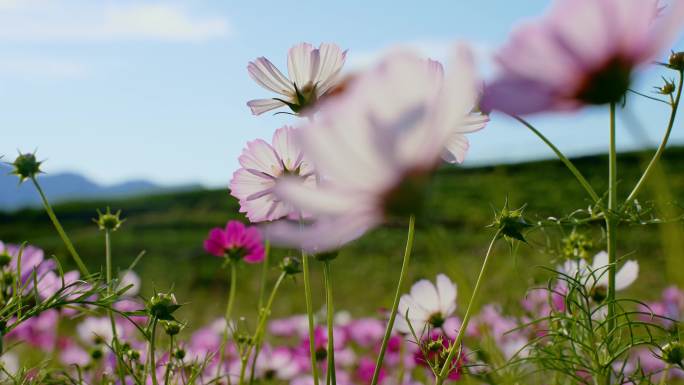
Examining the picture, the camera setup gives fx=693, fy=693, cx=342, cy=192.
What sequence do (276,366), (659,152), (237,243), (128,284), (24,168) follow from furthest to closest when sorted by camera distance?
(276,366)
(237,243)
(24,168)
(128,284)
(659,152)

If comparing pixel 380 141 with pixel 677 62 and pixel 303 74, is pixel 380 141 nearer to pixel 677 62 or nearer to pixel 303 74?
pixel 303 74

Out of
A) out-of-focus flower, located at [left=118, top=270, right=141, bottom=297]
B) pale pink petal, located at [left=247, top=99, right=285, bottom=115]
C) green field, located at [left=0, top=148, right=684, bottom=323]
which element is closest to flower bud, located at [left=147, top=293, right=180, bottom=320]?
out-of-focus flower, located at [left=118, top=270, right=141, bottom=297]

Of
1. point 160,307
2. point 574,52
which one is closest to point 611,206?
point 574,52

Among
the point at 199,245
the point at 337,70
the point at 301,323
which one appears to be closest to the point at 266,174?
the point at 337,70

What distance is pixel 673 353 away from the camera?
19.4 inches

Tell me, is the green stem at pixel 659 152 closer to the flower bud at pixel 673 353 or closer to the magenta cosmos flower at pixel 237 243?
the flower bud at pixel 673 353

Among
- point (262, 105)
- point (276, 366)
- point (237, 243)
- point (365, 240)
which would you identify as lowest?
point (276, 366)

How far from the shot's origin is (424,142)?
0.24 meters

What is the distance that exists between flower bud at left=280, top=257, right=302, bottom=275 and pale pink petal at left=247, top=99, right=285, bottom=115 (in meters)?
0.20

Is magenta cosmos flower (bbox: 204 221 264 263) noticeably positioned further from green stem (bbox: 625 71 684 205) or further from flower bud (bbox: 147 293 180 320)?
green stem (bbox: 625 71 684 205)

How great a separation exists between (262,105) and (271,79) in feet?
0.09

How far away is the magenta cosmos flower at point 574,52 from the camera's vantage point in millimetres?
251

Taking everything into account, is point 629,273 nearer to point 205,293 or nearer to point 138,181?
point 205,293

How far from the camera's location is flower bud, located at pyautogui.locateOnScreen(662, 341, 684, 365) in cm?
49
